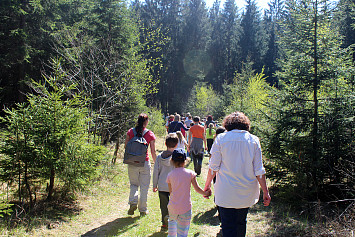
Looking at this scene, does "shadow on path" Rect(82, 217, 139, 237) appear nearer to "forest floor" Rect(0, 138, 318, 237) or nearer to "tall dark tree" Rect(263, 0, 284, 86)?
"forest floor" Rect(0, 138, 318, 237)

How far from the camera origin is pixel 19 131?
5062 millimetres

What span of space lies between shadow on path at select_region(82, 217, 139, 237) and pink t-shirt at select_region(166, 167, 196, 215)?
5.56ft

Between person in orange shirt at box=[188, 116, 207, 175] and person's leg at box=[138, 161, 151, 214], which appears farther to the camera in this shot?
person in orange shirt at box=[188, 116, 207, 175]

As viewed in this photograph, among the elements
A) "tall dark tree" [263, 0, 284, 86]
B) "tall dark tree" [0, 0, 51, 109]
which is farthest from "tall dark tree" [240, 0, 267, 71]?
"tall dark tree" [0, 0, 51, 109]

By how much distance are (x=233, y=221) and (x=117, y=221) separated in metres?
2.97

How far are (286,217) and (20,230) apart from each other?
5.04 metres

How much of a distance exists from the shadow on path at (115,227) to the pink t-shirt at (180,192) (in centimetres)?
169

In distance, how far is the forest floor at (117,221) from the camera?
464cm

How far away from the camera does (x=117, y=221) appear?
5.31 metres

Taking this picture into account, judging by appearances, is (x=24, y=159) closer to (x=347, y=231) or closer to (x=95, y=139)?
(x=95, y=139)

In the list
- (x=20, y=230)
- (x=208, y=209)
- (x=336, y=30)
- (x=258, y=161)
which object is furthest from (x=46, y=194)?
(x=336, y=30)

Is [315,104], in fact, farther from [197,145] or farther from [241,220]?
[241,220]

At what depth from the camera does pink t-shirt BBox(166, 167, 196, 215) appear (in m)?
3.59

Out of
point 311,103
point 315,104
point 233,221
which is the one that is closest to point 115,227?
point 233,221
